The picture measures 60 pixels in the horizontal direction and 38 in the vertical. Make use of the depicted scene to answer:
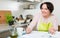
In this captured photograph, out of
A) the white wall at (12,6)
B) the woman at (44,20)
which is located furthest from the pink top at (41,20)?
the white wall at (12,6)

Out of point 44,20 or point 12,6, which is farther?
point 12,6

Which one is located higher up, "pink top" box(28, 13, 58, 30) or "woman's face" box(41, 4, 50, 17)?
"woman's face" box(41, 4, 50, 17)

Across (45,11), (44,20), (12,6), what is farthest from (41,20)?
(12,6)

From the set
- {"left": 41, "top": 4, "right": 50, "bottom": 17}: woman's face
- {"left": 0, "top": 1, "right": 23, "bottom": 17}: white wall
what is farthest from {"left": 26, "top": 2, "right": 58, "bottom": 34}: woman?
{"left": 0, "top": 1, "right": 23, "bottom": 17}: white wall

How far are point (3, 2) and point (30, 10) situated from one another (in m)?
0.67

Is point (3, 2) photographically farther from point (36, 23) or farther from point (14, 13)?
point (36, 23)

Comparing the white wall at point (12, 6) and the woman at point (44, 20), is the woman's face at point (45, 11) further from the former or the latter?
the white wall at point (12, 6)

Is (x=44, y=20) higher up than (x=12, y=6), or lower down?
lower down

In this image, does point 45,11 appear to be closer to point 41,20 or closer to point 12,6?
point 41,20

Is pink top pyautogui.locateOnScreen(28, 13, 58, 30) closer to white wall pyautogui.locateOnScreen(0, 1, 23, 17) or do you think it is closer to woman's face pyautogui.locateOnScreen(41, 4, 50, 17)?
woman's face pyautogui.locateOnScreen(41, 4, 50, 17)

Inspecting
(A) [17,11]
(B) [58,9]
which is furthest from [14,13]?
(B) [58,9]

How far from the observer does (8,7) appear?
3369 mm

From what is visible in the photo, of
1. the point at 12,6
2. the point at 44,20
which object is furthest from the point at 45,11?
the point at 12,6

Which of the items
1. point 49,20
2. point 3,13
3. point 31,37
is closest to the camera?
point 31,37
